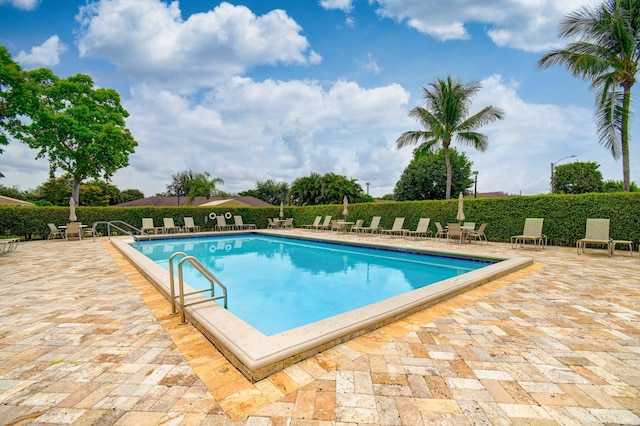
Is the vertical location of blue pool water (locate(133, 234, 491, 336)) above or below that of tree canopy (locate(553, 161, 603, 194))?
below

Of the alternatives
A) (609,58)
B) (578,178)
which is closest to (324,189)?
(609,58)

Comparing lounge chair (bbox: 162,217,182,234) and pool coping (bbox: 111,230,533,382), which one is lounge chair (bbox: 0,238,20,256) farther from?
pool coping (bbox: 111,230,533,382)

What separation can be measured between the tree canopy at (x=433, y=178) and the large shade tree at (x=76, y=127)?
91.2 feet

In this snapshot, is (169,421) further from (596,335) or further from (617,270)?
(617,270)

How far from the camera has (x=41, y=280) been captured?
566 cm

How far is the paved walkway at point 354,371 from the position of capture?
192 cm

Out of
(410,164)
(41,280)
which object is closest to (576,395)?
(41,280)

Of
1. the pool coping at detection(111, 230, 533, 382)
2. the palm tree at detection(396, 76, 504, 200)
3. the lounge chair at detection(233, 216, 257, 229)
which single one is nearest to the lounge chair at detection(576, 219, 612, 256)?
the pool coping at detection(111, 230, 533, 382)

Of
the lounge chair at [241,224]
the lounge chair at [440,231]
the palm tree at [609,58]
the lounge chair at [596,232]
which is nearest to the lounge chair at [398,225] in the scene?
the lounge chair at [440,231]

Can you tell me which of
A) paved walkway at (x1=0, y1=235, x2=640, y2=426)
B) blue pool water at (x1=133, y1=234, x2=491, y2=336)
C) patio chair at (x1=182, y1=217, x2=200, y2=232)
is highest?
patio chair at (x1=182, y1=217, x2=200, y2=232)

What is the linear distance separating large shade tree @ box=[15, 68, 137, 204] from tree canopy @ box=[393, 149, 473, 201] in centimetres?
2779

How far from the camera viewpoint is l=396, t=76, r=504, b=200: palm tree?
17141mm

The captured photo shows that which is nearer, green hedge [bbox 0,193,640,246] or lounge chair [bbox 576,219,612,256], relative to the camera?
lounge chair [bbox 576,219,612,256]

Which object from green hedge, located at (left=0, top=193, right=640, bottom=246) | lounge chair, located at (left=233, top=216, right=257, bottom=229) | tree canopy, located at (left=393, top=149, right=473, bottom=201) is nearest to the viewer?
green hedge, located at (left=0, top=193, right=640, bottom=246)
